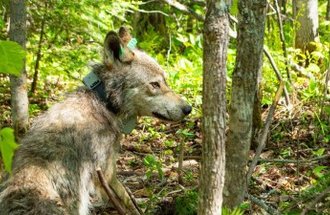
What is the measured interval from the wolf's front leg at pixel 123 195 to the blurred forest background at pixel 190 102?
171 millimetres

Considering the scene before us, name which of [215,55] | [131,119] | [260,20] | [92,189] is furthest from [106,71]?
[215,55]

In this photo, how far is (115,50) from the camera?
507 centimetres

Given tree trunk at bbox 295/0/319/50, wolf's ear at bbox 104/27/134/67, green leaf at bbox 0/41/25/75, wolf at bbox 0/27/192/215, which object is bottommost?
wolf at bbox 0/27/192/215

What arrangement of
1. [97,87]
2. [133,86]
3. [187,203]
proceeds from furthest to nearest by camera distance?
[133,86] < [97,87] < [187,203]

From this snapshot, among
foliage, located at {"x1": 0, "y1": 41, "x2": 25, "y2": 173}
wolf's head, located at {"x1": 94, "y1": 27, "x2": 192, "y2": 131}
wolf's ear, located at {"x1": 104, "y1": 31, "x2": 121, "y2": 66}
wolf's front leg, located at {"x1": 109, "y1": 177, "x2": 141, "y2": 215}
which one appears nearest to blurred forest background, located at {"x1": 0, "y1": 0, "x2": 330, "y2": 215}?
wolf's front leg, located at {"x1": 109, "y1": 177, "x2": 141, "y2": 215}

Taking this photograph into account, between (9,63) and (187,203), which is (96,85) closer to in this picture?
(187,203)

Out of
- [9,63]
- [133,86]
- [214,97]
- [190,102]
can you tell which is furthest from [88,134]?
[190,102]

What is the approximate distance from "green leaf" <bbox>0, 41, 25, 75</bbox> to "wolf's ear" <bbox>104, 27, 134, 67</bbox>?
303cm

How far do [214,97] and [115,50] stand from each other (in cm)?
231

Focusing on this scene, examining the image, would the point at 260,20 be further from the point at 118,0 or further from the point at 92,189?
the point at 118,0

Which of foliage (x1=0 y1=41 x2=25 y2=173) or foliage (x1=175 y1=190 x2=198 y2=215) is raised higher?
foliage (x1=0 y1=41 x2=25 y2=173)

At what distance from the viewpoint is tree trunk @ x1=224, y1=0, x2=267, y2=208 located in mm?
3864

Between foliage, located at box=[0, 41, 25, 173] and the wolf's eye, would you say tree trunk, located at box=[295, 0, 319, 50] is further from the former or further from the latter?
foliage, located at box=[0, 41, 25, 173]

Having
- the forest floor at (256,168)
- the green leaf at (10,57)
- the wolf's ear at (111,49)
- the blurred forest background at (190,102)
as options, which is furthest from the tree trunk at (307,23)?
the green leaf at (10,57)
